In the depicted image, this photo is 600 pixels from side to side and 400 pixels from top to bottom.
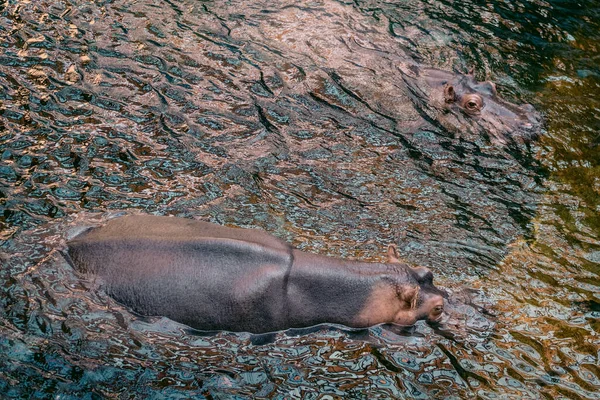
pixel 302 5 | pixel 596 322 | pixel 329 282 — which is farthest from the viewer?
pixel 302 5

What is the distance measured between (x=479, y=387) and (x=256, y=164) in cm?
416

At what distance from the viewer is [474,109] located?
36.2 ft

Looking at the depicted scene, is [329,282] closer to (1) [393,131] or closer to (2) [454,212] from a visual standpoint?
(2) [454,212]

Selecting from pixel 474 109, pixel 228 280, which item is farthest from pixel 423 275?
pixel 474 109

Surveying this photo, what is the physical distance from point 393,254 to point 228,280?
1917mm

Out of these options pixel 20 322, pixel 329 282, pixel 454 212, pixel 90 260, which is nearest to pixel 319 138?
pixel 454 212

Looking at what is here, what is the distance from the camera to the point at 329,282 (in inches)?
264

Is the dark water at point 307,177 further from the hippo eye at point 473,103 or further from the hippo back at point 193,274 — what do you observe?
the hippo eye at point 473,103

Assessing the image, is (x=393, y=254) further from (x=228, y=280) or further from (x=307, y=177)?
(x=307, y=177)

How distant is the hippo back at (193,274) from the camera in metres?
6.38

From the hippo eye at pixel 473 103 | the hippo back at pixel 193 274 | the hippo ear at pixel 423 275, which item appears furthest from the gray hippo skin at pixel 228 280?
the hippo eye at pixel 473 103

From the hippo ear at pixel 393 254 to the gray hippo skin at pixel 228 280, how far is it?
1.37ft

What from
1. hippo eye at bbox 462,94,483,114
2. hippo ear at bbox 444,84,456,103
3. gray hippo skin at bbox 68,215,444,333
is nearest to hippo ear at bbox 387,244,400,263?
gray hippo skin at bbox 68,215,444,333

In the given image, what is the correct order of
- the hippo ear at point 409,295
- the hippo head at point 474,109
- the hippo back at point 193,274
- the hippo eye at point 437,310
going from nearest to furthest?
the hippo back at point 193,274, the hippo ear at point 409,295, the hippo eye at point 437,310, the hippo head at point 474,109
